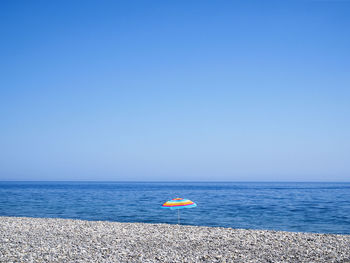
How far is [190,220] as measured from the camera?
895 inches

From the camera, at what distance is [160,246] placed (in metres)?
12.0

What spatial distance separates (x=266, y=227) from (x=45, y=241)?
545 inches

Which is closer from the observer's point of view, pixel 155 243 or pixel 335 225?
pixel 155 243

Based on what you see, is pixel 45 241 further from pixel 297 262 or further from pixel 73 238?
pixel 297 262

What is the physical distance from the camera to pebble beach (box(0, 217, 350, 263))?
10055 mm

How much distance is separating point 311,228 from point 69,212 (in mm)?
20680

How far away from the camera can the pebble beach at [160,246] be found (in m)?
10.1

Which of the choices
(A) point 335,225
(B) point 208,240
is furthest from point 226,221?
(B) point 208,240

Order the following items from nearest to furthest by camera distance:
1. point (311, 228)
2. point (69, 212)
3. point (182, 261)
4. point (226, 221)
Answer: point (182, 261)
point (311, 228)
point (226, 221)
point (69, 212)

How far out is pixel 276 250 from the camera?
1138 centimetres

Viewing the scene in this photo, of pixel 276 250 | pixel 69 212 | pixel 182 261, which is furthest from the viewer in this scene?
pixel 69 212

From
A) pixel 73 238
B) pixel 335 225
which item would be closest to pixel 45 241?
pixel 73 238

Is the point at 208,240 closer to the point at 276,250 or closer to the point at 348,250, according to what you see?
the point at 276,250

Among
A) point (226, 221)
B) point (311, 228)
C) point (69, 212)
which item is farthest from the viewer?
point (69, 212)
